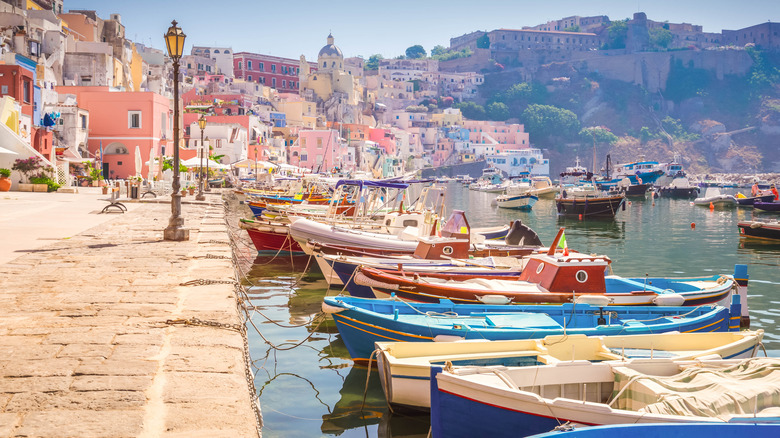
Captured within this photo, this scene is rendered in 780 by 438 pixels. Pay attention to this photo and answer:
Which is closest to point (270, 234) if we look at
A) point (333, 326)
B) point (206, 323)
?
point (333, 326)

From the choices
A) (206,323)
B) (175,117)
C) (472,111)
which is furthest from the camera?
(472,111)

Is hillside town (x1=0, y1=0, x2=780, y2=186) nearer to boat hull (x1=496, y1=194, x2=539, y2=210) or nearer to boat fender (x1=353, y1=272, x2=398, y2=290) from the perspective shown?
boat hull (x1=496, y1=194, x2=539, y2=210)

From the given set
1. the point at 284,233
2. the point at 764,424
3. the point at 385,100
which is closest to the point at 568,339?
the point at 764,424

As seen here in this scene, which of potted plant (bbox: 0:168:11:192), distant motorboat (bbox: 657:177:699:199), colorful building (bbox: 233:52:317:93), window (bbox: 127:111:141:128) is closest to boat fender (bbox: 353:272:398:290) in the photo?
potted plant (bbox: 0:168:11:192)

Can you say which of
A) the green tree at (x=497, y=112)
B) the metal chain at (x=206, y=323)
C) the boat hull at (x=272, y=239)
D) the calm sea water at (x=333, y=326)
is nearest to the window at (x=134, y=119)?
the calm sea water at (x=333, y=326)

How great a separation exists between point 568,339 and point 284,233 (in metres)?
14.6

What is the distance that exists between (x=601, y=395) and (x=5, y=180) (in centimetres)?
2755

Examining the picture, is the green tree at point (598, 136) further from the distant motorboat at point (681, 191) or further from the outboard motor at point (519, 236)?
the outboard motor at point (519, 236)

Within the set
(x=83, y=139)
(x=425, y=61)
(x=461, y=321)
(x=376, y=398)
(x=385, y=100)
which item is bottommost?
(x=376, y=398)

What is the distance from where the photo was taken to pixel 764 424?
16.4 ft

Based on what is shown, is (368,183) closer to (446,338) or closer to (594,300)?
(594,300)

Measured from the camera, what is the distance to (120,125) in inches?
1754

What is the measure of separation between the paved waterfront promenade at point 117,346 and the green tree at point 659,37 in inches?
8029

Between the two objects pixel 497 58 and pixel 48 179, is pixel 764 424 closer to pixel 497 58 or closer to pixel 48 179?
pixel 48 179
